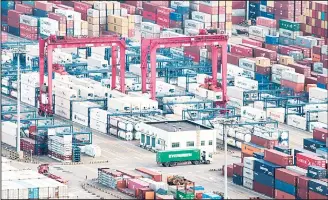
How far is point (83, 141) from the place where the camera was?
Answer: 6565 inches

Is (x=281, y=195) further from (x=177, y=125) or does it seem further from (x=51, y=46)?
(x=51, y=46)

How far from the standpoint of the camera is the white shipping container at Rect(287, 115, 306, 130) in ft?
589

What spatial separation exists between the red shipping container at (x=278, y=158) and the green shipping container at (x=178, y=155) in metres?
10.1

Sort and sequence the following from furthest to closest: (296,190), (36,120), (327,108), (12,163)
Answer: (327,108)
(36,120)
(12,163)
(296,190)

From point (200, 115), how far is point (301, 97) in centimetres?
1692

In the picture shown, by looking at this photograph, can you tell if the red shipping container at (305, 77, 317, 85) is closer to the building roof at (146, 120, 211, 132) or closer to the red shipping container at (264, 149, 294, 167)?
the building roof at (146, 120, 211, 132)

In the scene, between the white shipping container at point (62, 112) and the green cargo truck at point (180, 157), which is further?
the white shipping container at point (62, 112)

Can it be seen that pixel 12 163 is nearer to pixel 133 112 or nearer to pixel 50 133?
pixel 50 133

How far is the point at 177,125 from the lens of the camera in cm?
16800

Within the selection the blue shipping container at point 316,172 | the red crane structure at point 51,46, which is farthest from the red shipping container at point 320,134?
the red crane structure at point 51,46

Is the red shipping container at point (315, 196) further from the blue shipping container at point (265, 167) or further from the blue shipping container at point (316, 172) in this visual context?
the blue shipping container at point (265, 167)

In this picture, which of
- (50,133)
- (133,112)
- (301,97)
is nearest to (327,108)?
(301,97)

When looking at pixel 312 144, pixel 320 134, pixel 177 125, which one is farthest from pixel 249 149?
pixel 177 125

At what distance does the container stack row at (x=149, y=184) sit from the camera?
144375 millimetres
